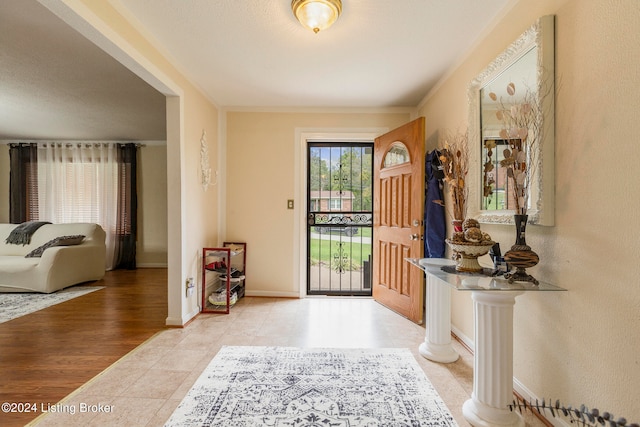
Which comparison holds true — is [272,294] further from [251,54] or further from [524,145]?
[524,145]

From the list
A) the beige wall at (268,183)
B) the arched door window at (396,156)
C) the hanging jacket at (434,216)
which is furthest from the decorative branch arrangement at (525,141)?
the beige wall at (268,183)

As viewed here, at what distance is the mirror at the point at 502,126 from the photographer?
1.44 metres

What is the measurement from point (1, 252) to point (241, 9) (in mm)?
5111

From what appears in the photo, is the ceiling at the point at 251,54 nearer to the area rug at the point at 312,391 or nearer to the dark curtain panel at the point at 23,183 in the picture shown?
the dark curtain panel at the point at 23,183

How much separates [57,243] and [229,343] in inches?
133

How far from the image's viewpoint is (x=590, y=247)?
1.23m

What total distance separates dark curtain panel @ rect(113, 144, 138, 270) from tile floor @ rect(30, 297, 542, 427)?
10.4ft

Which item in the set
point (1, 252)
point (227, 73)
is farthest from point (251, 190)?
point (1, 252)

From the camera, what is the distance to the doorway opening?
3725 millimetres

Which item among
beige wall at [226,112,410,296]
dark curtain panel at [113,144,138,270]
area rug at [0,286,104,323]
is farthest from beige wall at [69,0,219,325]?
dark curtain panel at [113,144,138,270]

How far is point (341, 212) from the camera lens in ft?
12.2

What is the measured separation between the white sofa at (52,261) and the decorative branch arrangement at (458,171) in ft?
15.5

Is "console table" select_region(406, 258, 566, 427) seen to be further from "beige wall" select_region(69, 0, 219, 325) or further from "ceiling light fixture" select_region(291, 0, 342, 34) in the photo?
"beige wall" select_region(69, 0, 219, 325)

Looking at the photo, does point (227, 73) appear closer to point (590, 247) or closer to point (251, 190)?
point (251, 190)
